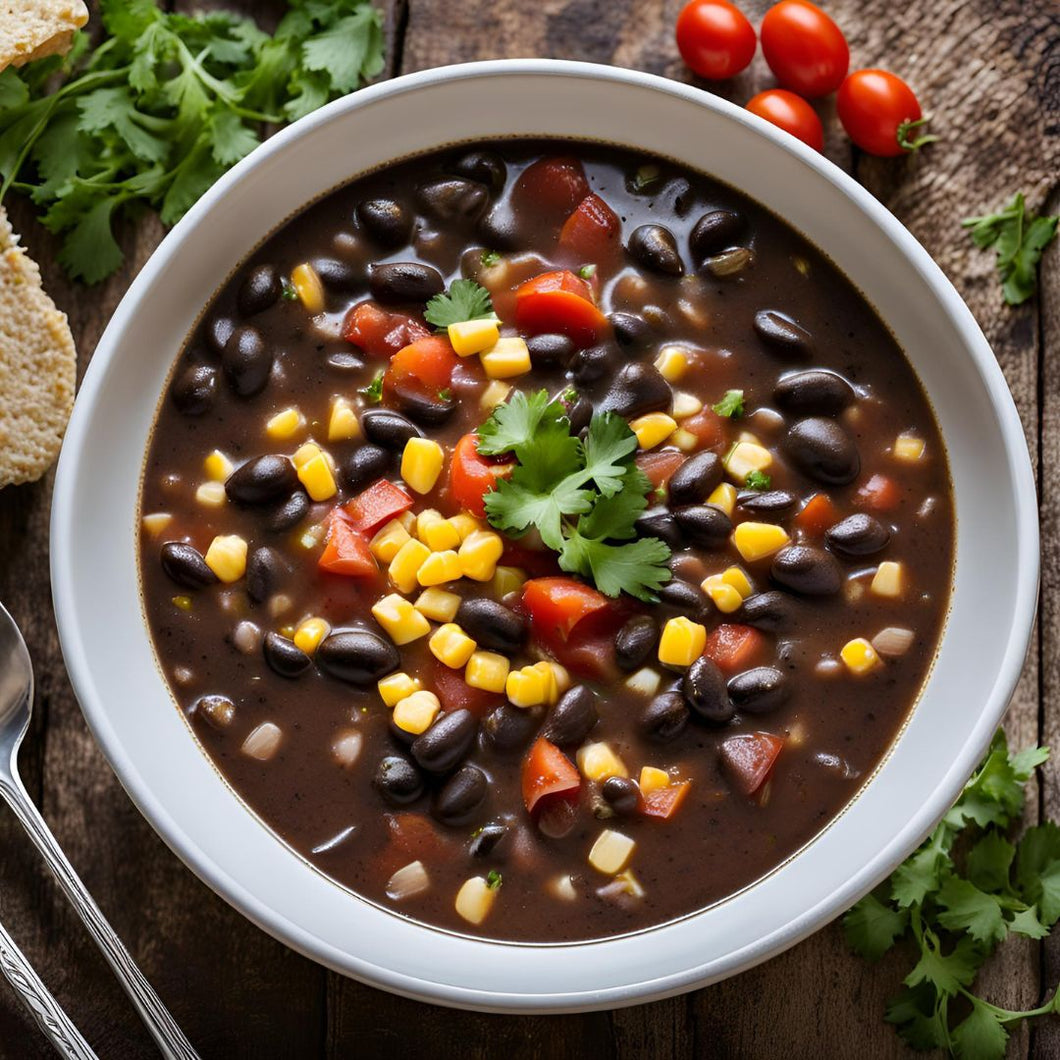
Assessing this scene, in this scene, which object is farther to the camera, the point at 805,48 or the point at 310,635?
the point at 805,48

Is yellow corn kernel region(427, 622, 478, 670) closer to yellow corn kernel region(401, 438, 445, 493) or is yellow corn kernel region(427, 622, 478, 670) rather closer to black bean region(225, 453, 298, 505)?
yellow corn kernel region(401, 438, 445, 493)

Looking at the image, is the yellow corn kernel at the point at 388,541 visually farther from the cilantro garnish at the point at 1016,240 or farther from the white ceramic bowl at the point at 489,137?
the cilantro garnish at the point at 1016,240

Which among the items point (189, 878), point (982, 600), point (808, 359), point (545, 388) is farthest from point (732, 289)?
point (189, 878)

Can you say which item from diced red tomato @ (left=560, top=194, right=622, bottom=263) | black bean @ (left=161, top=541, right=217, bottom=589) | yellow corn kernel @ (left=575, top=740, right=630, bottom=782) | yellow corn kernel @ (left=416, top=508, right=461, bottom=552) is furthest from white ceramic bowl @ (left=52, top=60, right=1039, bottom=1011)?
yellow corn kernel @ (left=416, top=508, right=461, bottom=552)

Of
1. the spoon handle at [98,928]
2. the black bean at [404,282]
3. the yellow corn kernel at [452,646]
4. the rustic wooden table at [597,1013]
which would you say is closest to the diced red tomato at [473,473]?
the yellow corn kernel at [452,646]

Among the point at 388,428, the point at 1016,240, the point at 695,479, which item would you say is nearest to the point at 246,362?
the point at 388,428

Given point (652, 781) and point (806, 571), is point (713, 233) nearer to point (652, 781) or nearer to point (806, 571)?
point (806, 571)

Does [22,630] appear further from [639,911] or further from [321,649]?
[639,911]
